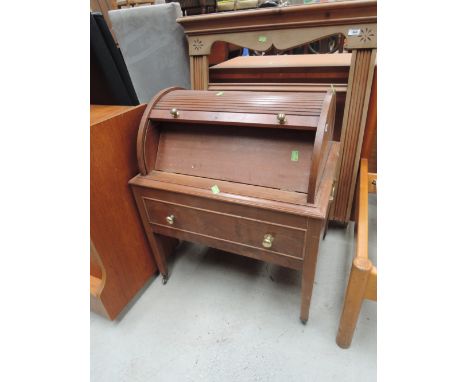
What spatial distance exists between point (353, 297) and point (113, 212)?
0.93 meters

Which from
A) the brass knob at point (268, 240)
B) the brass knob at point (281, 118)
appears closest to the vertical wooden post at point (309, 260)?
the brass knob at point (268, 240)

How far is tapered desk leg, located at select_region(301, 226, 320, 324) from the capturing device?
0.79m

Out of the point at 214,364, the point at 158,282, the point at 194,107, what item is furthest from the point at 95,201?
the point at 214,364

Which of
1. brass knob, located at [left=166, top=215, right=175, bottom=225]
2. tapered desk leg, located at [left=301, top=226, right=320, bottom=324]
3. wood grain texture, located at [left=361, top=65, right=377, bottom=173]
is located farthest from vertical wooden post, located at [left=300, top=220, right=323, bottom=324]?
wood grain texture, located at [left=361, top=65, right=377, bottom=173]

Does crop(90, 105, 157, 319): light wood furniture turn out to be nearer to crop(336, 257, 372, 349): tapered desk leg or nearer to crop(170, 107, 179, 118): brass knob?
crop(170, 107, 179, 118): brass knob

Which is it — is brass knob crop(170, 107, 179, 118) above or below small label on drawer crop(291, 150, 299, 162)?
above

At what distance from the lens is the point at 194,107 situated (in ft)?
3.02

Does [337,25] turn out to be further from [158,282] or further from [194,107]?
[158,282]

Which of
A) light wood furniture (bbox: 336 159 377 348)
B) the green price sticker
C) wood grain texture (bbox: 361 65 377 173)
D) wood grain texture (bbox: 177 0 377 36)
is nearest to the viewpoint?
light wood furniture (bbox: 336 159 377 348)

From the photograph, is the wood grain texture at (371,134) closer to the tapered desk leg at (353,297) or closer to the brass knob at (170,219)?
the tapered desk leg at (353,297)

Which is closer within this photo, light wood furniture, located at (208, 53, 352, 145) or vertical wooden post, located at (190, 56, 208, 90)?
light wood furniture, located at (208, 53, 352, 145)

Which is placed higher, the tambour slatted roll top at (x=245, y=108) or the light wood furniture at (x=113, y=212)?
the tambour slatted roll top at (x=245, y=108)

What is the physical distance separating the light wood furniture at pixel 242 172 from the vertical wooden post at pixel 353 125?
296 millimetres

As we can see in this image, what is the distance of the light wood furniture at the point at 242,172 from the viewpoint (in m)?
0.79
